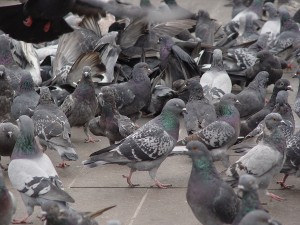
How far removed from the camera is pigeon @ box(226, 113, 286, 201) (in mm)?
8742

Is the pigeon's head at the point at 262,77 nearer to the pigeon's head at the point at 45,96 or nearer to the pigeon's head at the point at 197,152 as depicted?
the pigeon's head at the point at 45,96

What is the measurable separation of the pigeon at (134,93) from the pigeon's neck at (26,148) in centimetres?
318

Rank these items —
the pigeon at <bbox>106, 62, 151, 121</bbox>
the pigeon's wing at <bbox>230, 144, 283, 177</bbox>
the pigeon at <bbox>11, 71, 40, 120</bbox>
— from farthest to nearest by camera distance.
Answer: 1. the pigeon at <bbox>106, 62, 151, 121</bbox>
2. the pigeon at <bbox>11, 71, 40, 120</bbox>
3. the pigeon's wing at <bbox>230, 144, 283, 177</bbox>

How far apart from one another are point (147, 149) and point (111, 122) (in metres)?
1.27

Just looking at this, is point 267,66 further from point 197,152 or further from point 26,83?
point 197,152

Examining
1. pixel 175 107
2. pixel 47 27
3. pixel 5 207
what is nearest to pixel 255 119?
pixel 175 107

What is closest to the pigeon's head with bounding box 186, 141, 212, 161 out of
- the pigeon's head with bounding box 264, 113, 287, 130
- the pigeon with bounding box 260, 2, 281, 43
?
the pigeon's head with bounding box 264, 113, 287, 130

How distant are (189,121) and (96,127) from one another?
3.94ft

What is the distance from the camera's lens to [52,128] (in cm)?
1025

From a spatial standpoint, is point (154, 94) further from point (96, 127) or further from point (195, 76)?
point (96, 127)

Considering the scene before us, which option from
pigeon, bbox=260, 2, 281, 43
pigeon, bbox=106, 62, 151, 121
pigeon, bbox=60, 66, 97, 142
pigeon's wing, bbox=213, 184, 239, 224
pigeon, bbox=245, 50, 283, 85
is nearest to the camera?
pigeon's wing, bbox=213, 184, 239, 224

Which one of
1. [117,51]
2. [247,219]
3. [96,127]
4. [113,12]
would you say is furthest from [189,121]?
[247,219]

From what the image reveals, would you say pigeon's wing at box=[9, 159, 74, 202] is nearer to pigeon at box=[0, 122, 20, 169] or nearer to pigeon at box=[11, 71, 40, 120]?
pigeon at box=[0, 122, 20, 169]

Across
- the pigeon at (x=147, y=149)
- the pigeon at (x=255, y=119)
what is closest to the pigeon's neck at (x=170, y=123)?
the pigeon at (x=147, y=149)
